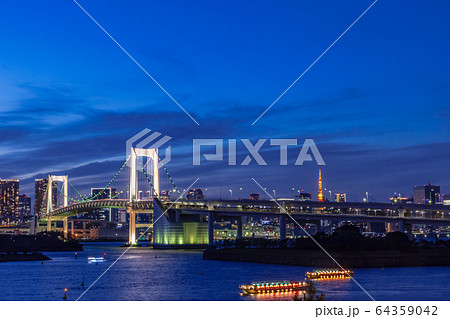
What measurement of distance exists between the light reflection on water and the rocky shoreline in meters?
1.89

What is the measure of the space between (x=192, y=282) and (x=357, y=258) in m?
16.7

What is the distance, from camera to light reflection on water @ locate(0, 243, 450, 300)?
3481cm

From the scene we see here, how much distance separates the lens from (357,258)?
52.9 meters

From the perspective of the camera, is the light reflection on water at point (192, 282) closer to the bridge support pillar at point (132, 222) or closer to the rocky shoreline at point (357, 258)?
the rocky shoreline at point (357, 258)

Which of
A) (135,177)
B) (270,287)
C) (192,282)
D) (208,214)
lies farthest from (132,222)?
(270,287)

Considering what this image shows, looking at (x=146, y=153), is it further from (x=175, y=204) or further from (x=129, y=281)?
(x=129, y=281)

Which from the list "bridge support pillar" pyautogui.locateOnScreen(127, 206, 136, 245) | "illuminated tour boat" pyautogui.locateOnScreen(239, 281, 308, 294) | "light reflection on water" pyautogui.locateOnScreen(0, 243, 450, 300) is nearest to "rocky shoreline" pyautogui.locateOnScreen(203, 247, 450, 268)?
"light reflection on water" pyautogui.locateOnScreen(0, 243, 450, 300)

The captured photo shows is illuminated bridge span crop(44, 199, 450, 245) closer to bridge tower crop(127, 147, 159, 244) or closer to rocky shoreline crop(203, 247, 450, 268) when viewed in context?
bridge tower crop(127, 147, 159, 244)

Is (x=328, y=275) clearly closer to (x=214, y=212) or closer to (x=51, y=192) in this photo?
(x=214, y=212)

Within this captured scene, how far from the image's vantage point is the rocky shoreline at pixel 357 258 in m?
53.1

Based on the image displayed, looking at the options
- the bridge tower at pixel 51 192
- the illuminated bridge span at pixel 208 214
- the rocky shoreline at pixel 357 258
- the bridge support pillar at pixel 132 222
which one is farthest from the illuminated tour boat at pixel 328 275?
the bridge tower at pixel 51 192

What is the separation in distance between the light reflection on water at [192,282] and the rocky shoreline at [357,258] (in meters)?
1.89

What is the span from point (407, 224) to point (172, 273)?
3465 cm
